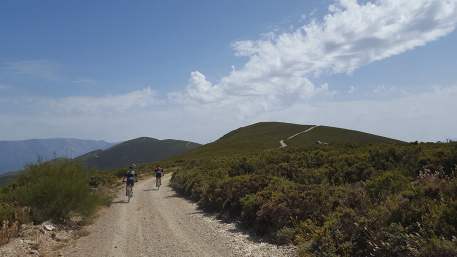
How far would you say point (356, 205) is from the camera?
1328 centimetres

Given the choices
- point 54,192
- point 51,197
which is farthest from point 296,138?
point 51,197

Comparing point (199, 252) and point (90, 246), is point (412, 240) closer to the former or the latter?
point (199, 252)

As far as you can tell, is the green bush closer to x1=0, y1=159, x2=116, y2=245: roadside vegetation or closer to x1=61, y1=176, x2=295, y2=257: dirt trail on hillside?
x1=0, y1=159, x2=116, y2=245: roadside vegetation

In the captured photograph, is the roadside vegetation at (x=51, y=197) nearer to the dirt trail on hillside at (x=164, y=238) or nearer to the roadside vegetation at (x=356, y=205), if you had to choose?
the dirt trail on hillside at (x=164, y=238)

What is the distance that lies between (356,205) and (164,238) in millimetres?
6144

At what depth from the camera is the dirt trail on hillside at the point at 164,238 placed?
488 inches

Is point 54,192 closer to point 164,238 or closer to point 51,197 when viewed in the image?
point 51,197

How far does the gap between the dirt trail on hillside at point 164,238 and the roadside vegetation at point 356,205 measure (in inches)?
36.7

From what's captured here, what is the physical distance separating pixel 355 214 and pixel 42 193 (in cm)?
1213

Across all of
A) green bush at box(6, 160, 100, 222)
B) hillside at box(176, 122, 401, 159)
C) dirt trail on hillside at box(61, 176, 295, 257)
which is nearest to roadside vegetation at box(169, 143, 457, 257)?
dirt trail on hillside at box(61, 176, 295, 257)

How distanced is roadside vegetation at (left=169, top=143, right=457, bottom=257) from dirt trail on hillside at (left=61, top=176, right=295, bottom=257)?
3.06 ft

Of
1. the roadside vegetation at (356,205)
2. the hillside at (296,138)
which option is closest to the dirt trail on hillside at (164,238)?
the roadside vegetation at (356,205)

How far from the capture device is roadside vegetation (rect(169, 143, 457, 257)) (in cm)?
898

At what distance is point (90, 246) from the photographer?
13781mm
